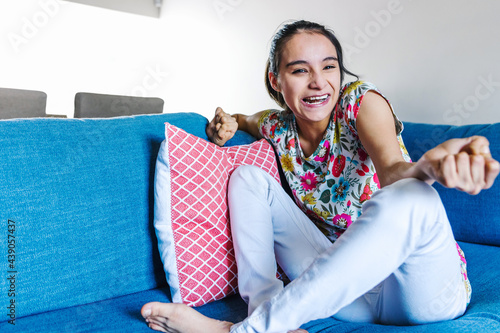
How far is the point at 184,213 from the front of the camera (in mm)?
1067

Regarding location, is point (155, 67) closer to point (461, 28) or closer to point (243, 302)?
point (461, 28)

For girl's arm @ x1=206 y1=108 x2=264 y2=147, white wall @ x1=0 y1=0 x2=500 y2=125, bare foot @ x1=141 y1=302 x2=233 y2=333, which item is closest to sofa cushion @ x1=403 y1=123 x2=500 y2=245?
white wall @ x1=0 y1=0 x2=500 y2=125

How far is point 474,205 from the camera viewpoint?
1.43 metres

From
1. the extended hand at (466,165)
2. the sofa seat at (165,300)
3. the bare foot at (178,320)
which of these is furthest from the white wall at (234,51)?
the bare foot at (178,320)

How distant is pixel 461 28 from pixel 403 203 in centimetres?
142

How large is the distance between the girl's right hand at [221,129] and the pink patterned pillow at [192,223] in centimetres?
21

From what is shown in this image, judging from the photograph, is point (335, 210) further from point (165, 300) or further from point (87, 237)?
point (87, 237)

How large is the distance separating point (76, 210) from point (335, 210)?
2.18 ft

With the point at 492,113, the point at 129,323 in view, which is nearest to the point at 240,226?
the point at 129,323

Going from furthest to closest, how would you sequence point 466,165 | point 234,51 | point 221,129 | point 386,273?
point 234,51
point 221,129
point 386,273
point 466,165

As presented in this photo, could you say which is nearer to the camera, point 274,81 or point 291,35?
point 291,35

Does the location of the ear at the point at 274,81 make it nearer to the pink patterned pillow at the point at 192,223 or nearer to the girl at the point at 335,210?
the girl at the point at 335,210

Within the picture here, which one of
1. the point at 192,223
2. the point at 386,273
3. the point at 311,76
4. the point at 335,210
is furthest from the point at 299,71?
the point at 386,273

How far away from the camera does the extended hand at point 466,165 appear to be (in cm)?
62
